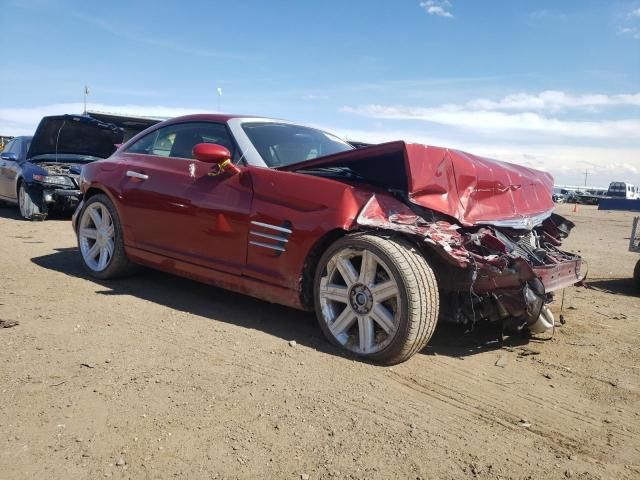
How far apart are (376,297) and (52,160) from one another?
903cm

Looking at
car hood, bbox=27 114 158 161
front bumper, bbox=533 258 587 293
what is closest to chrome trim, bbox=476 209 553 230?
front bumper, bbox=533 258 587 293

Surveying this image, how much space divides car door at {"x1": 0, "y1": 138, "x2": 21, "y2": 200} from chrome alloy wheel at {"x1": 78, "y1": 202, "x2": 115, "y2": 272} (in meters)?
6.01

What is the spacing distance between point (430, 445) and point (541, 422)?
2.28 feet

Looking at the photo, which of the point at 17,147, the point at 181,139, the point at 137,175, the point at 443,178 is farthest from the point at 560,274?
the point at 17,147

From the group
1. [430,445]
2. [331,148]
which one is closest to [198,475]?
[430,445]

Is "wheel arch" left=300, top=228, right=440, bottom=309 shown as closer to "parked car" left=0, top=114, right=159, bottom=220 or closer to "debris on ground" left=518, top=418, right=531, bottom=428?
"debris on ground" left=518, top=418, right=531, bottom=428

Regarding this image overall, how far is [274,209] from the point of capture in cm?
378

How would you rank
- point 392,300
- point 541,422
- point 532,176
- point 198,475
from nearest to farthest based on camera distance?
1. point 198,475
2. point 541,422
3. point 392,300
4. point 532,176

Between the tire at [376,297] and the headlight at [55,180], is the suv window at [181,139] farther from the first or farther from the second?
the headlight at [55,180]

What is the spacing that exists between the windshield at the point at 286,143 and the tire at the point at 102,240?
1644 mm

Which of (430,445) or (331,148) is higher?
(331,148)

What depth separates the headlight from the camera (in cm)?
951

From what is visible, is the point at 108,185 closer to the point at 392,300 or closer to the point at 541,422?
the point at 392,300

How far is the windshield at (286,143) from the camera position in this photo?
4238 mm
